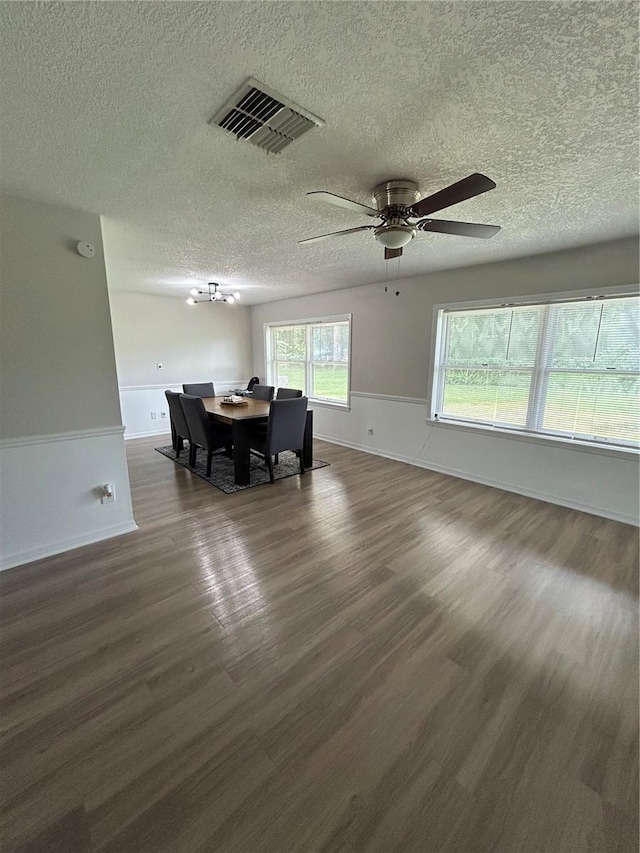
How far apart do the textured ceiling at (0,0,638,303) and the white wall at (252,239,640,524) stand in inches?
27.5

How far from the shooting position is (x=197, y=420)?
12.2 feet

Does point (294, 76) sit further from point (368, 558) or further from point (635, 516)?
point (635, 516)

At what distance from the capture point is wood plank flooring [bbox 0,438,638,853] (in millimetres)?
1041

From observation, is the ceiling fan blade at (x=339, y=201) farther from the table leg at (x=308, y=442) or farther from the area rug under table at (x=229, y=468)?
the area rug under table at (x=229, y=468)

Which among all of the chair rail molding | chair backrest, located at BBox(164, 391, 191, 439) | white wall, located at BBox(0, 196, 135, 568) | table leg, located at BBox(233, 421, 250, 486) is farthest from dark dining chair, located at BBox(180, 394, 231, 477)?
the chair rail molding

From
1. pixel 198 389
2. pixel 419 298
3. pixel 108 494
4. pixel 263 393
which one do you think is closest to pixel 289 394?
pixel 263 393

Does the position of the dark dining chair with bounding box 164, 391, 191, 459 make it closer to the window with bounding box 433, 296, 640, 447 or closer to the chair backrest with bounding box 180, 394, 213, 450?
the chair backrest with bounding box 180, 394, 213, 450

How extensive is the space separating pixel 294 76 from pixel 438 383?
3.44m

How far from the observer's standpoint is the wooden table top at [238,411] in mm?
3586

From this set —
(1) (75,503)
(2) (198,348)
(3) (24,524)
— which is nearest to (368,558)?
(1) (75,503)

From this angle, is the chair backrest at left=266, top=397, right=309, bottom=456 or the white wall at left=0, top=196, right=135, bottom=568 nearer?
the white wall at left=0, top=196, right=135, bottom=568

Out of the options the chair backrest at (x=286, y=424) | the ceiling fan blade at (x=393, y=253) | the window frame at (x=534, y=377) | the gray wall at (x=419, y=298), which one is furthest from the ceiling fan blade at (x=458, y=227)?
the chair backrest at (x=286, y=424)

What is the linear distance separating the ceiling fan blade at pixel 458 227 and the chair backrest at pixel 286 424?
208 centimetres

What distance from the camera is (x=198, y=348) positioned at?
6203 millimetres
